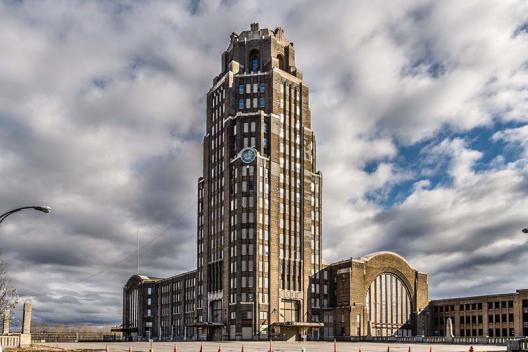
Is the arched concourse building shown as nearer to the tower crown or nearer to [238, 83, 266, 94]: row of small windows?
[238, 83, 266, 94]: row of small windows

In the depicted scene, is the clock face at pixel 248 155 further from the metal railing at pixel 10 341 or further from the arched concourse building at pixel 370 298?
the metal railing at pixel 10 341

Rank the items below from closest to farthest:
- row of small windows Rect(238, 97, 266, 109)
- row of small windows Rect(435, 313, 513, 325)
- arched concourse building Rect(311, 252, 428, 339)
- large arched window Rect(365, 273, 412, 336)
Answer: arched concourse building Rect(311, 252, 428, 339)
row of small windows Rect(435, 313, 513, 325)
large arched window Rect(365, 273, 412, 336)
row of small windows Rect(238, 97, 266, 109)

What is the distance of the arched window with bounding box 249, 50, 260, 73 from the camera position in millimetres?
137137

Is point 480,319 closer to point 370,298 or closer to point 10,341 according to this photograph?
point 370,298

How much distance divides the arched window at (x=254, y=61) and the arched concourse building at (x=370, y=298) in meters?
45.8

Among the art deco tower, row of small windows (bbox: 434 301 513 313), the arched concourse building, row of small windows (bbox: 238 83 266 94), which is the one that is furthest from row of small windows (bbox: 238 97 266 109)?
row of small windows (bbox: 434 301 513 313)

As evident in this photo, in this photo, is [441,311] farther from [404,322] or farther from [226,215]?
[226,215]

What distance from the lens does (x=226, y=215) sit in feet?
411

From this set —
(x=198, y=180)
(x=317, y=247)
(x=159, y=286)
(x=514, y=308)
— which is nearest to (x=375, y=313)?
(x=317, y=247)

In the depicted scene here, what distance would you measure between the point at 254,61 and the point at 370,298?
186ft

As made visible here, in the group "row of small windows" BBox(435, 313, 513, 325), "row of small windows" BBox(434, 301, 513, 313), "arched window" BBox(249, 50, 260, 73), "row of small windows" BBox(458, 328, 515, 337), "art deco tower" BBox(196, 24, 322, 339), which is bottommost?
"row of small windows" BBox(458, 328, 515, 337)

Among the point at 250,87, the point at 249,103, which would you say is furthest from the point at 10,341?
the point at 250,87

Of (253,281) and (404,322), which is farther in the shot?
(404,322)

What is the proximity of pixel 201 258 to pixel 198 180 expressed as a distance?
716 inches
